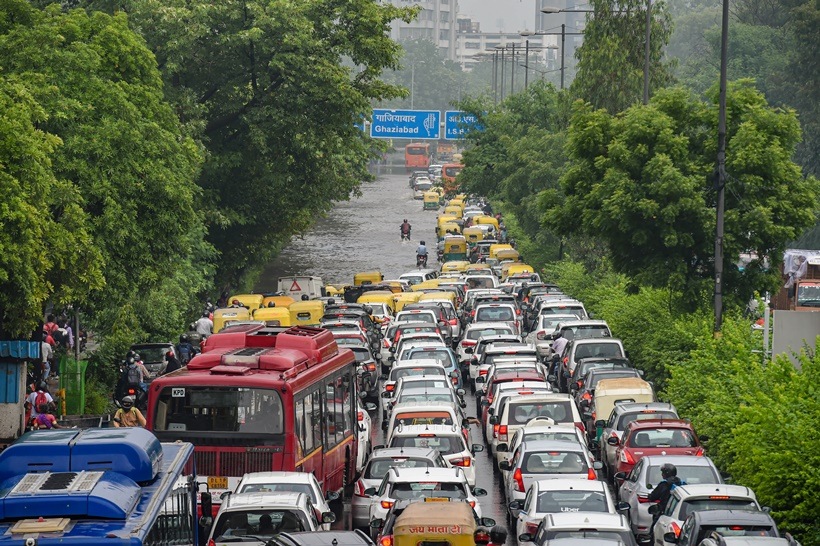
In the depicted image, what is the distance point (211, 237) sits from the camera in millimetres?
55438

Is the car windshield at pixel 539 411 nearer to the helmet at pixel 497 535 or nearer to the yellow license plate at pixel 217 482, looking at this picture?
the yellow license plate at pixel 217 482

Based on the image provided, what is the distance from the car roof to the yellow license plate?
2.51 m

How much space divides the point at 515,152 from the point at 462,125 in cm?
848

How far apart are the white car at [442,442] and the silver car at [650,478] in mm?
2797

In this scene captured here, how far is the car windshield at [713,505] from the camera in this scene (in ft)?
60.2

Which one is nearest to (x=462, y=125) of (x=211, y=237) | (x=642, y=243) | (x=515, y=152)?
(x=515, y=152)

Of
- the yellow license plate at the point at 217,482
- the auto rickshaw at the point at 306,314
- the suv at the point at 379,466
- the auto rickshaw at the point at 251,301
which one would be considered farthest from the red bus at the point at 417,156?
the yellow license plate at the point at 217,482

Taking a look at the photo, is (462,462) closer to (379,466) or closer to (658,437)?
(379,466)

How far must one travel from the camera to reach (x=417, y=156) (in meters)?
162

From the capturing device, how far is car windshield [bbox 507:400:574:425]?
27125mm

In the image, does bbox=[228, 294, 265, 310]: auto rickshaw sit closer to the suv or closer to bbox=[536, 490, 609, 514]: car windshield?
the suv

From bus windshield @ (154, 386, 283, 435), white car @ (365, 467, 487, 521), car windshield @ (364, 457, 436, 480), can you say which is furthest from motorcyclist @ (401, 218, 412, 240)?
white car @ (365, 467, 487, 521)

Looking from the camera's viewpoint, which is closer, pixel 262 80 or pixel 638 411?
pixel 638 411

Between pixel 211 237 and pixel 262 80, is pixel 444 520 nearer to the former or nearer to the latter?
pixel 262 80
